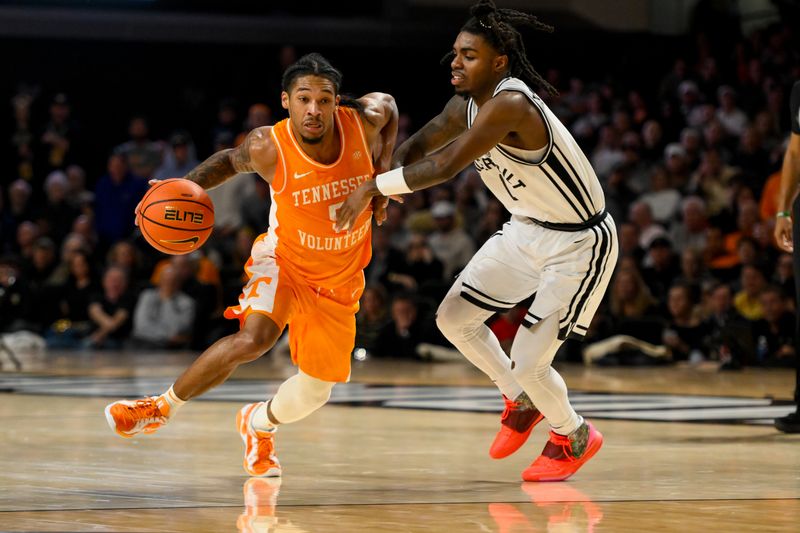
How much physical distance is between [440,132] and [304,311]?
38.1 inches

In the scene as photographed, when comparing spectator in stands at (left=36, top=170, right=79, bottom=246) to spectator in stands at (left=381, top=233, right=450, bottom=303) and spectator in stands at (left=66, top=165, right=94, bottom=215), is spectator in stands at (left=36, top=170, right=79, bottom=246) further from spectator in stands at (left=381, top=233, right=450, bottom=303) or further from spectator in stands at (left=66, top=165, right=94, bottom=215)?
spectator in stands at (left=381, top=233, right=450, bottom=303)

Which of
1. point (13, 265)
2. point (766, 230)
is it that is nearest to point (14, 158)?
point (13, 265)

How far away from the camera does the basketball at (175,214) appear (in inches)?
215

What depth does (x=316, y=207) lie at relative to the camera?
5.50 meters

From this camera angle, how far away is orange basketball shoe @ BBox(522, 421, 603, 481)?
5348 millimetres

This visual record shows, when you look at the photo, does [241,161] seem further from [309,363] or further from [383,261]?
[383,261]

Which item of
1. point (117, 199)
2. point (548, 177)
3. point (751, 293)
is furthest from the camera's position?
point (117, 199)

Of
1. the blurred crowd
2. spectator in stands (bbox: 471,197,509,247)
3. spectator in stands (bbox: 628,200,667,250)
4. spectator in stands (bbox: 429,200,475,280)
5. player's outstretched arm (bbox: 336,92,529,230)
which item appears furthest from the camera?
spectator in stands (bbox: 429,200,475,280)

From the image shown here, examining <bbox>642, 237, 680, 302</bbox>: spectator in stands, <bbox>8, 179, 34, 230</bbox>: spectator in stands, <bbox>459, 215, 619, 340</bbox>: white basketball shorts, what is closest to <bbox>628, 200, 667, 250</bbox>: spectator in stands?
<bbox>642, 237, 680, 302</bbox>: spectator in stands

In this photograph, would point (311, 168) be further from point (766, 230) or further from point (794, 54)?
point (794, 54)

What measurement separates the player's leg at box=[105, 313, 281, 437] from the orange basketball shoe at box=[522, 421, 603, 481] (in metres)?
1.15

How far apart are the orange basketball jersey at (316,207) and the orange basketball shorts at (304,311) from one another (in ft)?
0.16

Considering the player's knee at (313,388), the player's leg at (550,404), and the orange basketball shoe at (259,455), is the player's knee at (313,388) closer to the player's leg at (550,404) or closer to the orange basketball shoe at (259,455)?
the orange basketball shoe at (259,455)

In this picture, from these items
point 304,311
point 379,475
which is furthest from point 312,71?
point 379,475
